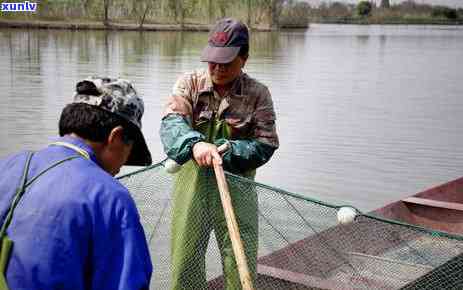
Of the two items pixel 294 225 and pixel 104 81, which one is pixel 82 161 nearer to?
pixel 104 81

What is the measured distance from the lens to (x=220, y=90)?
3732mm

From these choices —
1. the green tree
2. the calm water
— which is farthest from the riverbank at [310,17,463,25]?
the calm water

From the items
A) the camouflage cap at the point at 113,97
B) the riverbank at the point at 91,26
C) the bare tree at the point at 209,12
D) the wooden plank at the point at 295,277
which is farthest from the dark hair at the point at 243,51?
the bare tree at the point at 209,12

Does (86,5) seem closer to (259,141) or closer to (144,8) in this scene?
(144,8)

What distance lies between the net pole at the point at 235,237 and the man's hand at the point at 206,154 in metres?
0.03

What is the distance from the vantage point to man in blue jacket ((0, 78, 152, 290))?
1.93 meters

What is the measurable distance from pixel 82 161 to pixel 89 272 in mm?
278

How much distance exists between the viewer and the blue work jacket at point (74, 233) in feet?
6.34

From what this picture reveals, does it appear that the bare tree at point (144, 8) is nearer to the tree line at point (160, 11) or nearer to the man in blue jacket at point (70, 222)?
the tree line at point (160, 11)

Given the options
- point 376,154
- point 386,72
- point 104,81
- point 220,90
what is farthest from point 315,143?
point 386,72

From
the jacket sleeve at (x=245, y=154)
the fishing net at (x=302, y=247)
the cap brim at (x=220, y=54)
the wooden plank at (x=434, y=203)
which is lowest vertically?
the wooden plank at (x=434, y=203)

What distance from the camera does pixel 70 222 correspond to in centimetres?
193

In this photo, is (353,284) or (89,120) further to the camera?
(353,284)

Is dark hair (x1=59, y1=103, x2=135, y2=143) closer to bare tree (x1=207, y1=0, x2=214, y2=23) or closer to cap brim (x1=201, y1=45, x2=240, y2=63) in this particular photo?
cap brim (x1=201, y1=45, x2=240, y2=63)
